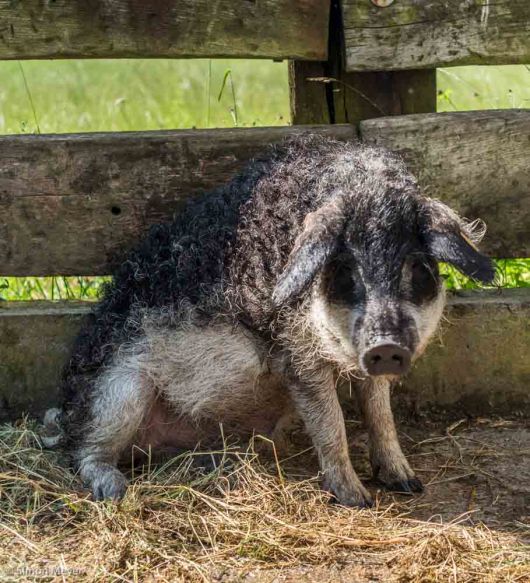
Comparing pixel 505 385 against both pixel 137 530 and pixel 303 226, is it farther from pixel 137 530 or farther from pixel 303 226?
pixel 137 530

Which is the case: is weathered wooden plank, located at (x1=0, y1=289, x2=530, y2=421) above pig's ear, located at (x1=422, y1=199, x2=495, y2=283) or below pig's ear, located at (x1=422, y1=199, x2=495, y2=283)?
below

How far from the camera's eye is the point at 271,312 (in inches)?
174

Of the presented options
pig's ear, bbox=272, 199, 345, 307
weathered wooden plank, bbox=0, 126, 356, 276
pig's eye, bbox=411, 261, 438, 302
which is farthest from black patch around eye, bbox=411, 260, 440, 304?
weathered wooden plank, bbox=0, 126, 356, 276

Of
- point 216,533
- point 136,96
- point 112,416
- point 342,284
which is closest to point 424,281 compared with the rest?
point 342,284

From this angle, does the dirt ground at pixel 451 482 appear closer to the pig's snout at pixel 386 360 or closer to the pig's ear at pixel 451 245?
the pig's snout at pixel 386 360

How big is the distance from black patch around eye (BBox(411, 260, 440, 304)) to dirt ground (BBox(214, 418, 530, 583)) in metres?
0.84

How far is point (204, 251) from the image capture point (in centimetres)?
459

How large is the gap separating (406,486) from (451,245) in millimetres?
1127

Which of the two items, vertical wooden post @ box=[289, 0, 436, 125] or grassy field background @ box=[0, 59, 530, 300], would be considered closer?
vertical wooden post @ box=[289, 0, 436, 125]

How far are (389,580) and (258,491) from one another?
0.79 metres

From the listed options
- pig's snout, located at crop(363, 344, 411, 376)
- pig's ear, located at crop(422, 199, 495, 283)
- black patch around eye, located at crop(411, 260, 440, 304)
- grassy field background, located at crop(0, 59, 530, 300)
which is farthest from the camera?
grassy field background, located at crop(0, 59, 530, 300)

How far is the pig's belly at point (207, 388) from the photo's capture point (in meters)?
4.58

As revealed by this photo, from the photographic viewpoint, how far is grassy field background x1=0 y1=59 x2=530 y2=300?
795 centimetres

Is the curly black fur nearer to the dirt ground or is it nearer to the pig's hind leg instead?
the pig's hind leg
